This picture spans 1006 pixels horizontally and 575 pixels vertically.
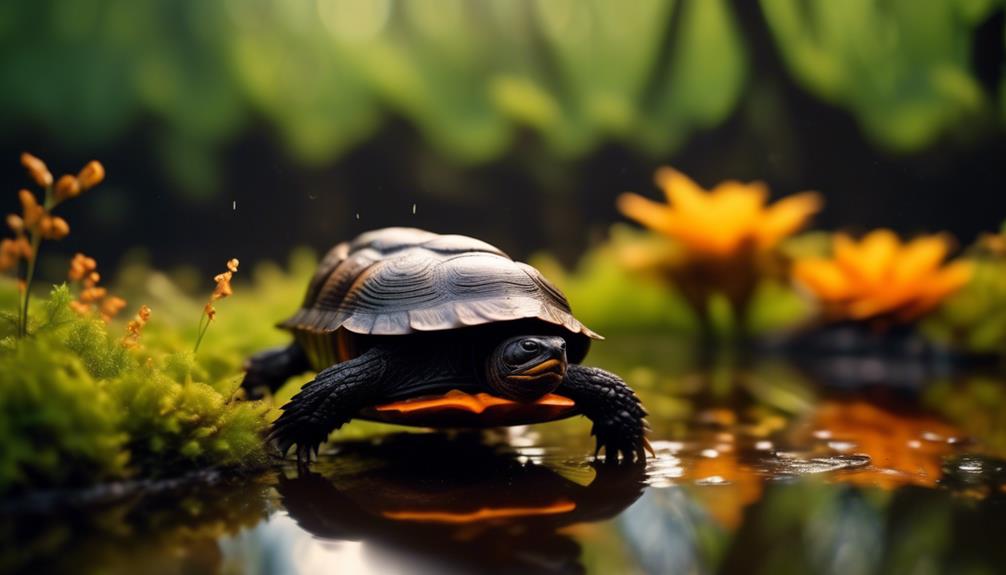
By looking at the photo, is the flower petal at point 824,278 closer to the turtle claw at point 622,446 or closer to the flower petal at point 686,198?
the flower petal at point 686,198

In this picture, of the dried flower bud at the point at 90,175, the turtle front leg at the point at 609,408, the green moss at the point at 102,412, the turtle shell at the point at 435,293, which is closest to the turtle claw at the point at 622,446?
the turtle front leg at the point at 609,408

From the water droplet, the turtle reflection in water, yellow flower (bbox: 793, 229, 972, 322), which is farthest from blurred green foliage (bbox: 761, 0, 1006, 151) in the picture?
the turtle reflection in water

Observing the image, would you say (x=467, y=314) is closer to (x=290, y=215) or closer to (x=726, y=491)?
(x=726, y=491)

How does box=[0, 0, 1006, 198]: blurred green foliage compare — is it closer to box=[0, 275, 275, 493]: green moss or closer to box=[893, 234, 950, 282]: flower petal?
box=[893, 234, 950, 282]: flower petal

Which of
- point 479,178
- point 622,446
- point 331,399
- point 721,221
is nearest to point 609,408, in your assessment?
point 622,446

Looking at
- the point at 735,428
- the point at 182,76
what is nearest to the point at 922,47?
the point at 735,428

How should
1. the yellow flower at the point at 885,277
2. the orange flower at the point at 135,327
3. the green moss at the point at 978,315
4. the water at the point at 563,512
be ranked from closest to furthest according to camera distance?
the water at the point at 563,512 → the orange flower at the point at 135,327 → the green moss at the point at 978,315 → the yellow flower at the point at 885,277
